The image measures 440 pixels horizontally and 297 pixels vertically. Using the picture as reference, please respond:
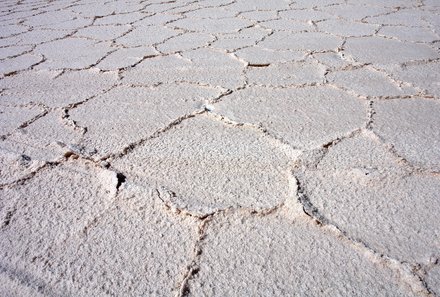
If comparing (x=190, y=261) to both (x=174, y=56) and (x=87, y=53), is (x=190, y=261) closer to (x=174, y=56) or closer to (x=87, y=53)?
(x=174, y=56)

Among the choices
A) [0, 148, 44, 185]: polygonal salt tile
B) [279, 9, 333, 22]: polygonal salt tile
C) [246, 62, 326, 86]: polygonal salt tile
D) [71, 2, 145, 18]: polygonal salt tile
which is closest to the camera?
[0, 148, 44, 185]: polygonal salt tile

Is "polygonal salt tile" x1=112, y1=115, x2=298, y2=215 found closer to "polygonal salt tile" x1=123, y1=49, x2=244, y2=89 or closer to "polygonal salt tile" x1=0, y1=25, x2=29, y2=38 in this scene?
"polygonal salt tile" x1=123, y1=49, x2=244, y2=89

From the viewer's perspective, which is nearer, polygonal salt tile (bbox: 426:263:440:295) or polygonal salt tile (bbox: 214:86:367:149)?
polygonal salt tile (bbox: 426:263:440:295)

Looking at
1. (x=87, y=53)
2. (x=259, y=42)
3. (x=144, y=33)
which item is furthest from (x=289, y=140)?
(x=144, y=33)

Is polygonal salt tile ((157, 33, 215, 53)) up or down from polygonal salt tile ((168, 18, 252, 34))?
up

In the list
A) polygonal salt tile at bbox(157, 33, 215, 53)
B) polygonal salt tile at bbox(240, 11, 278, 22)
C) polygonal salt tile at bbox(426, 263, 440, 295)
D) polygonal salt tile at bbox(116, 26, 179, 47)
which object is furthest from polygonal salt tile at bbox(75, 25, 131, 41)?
polygonal salt tile at bbox(426, 263, 440, 295)

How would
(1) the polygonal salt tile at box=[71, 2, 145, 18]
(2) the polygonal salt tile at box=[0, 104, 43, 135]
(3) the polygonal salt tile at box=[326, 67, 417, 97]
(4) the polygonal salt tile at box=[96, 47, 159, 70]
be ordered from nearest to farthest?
1. (2) the polygonal salt tile at box=[0, 104, 43, 135]
2. (3) the polygonal salt tile at box=[326, 67, 417, 97]
3. (4) the polygonal salt tile at box=[96, 47, 159, 70]
4. (1) the polygonal salt tile at box=[71, 2, 145, 18]

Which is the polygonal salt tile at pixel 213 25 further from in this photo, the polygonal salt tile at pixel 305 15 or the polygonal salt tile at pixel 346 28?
the polygonal salt tile at pixel 346 28
